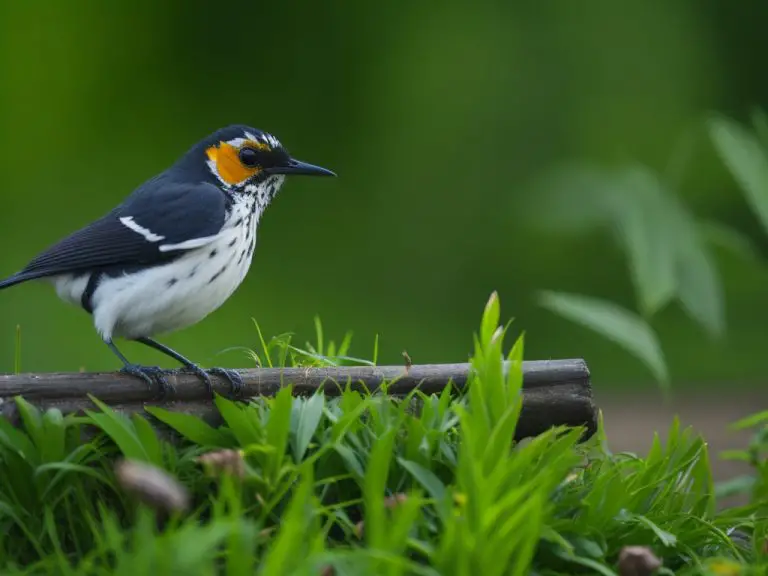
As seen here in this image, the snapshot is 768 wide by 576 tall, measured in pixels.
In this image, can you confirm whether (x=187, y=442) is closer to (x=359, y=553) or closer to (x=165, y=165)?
(x=359, y=553)

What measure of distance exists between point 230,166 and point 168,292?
0.57 metres

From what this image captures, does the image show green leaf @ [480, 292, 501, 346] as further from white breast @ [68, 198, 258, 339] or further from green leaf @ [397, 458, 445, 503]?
white breast @ [68, 198, 258, 339]

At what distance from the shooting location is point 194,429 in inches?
103

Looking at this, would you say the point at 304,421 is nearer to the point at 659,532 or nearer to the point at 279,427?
the point at 279,427

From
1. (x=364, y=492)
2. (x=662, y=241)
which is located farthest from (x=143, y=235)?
(x=662, y=241)

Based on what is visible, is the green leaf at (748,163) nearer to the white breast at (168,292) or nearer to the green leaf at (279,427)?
the white breast at (168,292)

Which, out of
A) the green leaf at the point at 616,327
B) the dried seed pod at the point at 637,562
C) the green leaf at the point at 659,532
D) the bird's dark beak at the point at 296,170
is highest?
the bird's dark beak at the point at 296,170

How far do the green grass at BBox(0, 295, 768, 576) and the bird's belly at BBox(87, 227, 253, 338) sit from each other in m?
0.67

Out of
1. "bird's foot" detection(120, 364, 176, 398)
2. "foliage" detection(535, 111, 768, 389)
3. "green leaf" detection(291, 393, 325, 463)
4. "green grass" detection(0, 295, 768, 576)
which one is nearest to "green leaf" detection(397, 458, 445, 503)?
"green grass" detection(0, 295, 768, 576)

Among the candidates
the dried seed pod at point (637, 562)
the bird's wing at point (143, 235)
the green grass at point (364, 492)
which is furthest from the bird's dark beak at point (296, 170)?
the dried seed pod at point (637, 562)

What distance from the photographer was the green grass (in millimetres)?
2258

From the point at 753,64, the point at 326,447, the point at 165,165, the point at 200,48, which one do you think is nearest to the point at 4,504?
the point at 326,447

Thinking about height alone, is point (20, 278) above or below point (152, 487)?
Answer: below

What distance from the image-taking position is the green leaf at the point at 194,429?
2613mm
